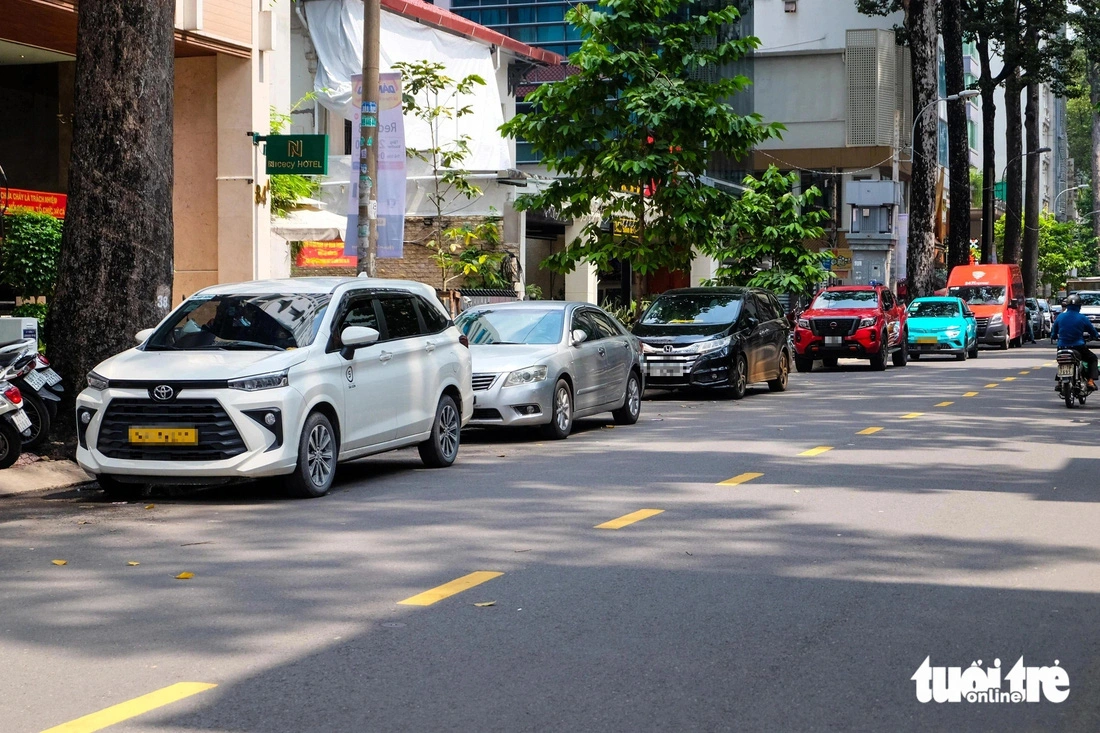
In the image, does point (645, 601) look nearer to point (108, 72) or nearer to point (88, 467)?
point (88, 467)

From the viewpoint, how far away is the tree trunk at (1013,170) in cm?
6250

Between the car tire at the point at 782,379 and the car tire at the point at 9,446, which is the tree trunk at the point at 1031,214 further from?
the car tire at the point at 9,446

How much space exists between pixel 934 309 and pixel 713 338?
59.9 feet

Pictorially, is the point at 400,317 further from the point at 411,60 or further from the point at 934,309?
the point at 934,309

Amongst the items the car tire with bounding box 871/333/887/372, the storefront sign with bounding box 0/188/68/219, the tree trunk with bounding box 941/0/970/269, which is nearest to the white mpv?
the storefront sign with bounding box 0/188/68/219

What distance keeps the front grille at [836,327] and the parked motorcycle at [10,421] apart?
74.7 ft

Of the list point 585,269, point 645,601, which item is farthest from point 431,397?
point 585,269

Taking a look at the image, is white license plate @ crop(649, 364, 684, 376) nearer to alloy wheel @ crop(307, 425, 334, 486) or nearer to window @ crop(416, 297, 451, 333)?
window @ crop(416, 297, 451, 333)

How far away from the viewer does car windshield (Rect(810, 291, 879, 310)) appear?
34.2 meters

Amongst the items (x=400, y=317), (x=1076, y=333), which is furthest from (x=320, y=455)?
(x=1076, y=333)

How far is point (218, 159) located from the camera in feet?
73.3

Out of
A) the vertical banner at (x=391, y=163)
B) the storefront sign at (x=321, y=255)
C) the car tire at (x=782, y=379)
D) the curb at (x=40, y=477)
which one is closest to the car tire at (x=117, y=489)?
the curb at (x=40, y=477)

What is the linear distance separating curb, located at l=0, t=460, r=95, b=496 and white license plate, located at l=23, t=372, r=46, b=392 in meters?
0.68

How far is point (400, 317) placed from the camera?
13516mm
